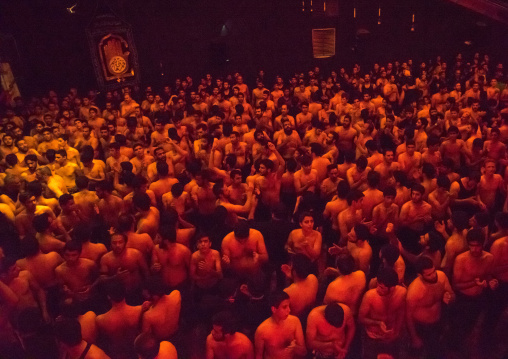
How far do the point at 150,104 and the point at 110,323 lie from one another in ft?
28.5

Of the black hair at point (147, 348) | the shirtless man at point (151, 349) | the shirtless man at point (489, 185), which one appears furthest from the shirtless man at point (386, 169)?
the black hair at point (147, 348)

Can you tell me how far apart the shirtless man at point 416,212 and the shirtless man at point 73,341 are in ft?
13.3

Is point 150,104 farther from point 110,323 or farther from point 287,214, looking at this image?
point 110,323

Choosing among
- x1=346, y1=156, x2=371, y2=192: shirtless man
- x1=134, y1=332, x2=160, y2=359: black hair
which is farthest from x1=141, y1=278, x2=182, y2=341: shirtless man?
x1=346, y1=156, x2=371, y2=192: shirtless man

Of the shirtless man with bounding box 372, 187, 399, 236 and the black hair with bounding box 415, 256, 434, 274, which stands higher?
the black hair with bounding box 415, 256, 434, 274

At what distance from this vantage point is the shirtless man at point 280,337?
3766mm

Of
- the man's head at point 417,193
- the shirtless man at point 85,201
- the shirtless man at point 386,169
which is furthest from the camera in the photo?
the shirtless man at point 386,169

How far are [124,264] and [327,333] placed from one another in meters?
2.48

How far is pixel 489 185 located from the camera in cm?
623

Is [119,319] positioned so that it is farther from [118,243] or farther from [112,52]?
[112,52]

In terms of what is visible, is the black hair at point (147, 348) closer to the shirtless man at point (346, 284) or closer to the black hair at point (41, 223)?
the shirtless man at point (346, 284)

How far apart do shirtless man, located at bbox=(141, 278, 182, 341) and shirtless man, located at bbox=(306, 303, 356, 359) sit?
4.50ft

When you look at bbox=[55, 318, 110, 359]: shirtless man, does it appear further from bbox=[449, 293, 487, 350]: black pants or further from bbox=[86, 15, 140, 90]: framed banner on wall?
bbox=[86, 15, 140, 90]: framed banner on wall

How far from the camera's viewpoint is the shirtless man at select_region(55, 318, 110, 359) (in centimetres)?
343
